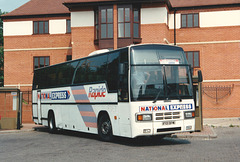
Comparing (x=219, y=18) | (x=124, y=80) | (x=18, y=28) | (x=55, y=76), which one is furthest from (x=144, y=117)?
(x=18, y=28)

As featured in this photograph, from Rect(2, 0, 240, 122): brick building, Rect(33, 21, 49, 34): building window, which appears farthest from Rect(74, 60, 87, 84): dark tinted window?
Rect(33, 21, 49, 34): building window

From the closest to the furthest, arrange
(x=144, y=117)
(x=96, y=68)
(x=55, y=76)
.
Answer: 1. (x=144, y=117)
2. (x=96, y=68)
3. (x=55, y=76)

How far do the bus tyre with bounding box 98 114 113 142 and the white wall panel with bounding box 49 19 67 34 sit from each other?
20.7 meters

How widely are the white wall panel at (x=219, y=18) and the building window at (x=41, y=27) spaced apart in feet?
43.3

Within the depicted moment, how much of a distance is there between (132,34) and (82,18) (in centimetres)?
420

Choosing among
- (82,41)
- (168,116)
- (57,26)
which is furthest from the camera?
(57,26)

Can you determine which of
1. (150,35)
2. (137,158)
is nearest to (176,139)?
(137,158)

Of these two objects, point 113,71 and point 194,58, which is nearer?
point 113,71

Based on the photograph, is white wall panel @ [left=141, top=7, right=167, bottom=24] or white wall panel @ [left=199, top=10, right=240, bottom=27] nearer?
white wall panel @ [left=141, top=7, right=167, bottom=24]

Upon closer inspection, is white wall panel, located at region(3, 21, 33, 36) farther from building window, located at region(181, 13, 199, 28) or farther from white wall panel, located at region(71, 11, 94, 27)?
building window, located at region(181, 13, 199, 28)

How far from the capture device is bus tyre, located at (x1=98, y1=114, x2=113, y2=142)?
12.9m

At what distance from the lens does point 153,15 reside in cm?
2820

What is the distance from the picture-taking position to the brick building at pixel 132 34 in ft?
90.5

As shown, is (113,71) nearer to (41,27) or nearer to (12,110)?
(12,110)
